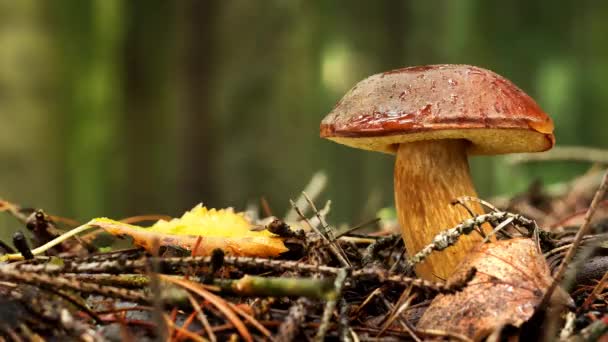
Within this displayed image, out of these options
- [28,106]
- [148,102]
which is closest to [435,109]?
[28,106]

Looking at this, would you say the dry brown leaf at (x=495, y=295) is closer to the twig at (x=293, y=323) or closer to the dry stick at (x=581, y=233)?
the dry stick at (x=581, y=233)

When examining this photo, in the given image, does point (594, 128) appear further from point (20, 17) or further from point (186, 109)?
point (20, 17)

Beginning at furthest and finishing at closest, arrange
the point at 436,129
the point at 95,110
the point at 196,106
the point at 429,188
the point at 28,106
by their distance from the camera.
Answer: the point at 95,110 → the point at 196,106 → the point at 28,106 → the point at 429,188 → the point at 436,129

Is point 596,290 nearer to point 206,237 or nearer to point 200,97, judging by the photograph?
point 206,237

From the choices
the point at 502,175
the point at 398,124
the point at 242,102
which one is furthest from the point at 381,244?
the point at 502,175

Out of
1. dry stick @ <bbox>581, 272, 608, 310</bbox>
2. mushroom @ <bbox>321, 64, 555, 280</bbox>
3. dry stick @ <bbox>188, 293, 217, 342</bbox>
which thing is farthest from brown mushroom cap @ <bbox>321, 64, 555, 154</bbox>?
dry stick @ <bbox>188, 293, 217, 342</bbox>

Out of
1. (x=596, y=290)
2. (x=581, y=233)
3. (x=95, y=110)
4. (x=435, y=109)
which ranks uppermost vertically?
(x=435, y=109)

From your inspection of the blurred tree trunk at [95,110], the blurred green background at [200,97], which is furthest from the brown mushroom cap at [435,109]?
the blurred tree trunk at [95,110]
